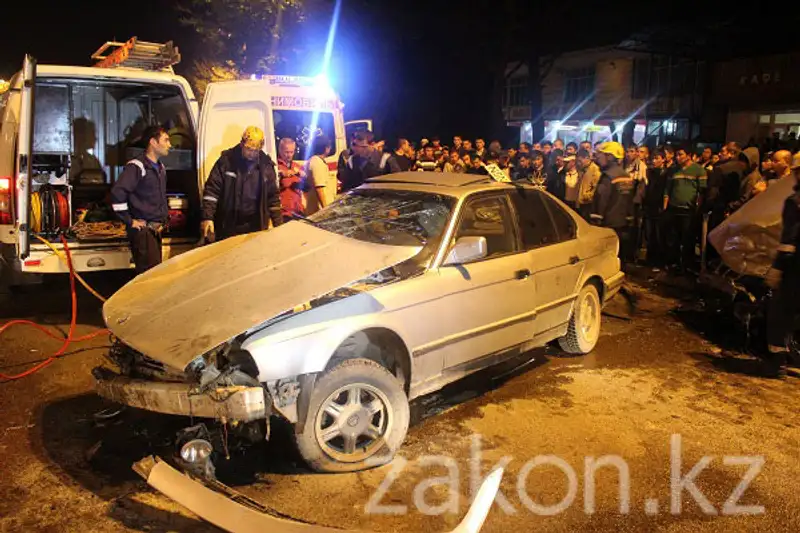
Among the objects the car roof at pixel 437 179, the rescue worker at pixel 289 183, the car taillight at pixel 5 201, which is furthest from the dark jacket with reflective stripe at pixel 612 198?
the car taillight at pixel 5 201

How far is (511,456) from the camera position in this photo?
167 inches

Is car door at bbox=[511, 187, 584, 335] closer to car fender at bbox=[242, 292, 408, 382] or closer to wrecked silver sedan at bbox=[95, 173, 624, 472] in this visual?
wrecked silver sedan at bbox=[95, 173, 624, 472]

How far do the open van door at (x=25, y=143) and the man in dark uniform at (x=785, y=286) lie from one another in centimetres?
655

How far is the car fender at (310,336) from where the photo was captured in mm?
3539

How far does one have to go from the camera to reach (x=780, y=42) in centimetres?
1991

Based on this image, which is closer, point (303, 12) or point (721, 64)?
point (303, 12)

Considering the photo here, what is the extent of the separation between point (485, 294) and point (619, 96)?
25236 mm

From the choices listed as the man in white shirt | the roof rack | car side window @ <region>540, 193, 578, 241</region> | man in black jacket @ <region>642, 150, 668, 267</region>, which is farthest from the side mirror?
man in black jacket @ <region>642, 150, 668, 267</region>

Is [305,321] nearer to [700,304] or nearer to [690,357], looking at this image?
[690,357]

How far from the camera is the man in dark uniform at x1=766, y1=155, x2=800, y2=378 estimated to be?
570 cm

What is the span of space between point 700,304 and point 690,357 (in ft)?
6.85

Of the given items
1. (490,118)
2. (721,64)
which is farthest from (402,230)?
(490,118)

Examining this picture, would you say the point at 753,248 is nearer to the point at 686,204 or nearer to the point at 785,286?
the point at 785,286

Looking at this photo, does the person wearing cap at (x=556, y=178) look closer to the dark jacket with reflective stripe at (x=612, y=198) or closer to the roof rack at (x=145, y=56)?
the dark jacket with reflective stripe at (x=612, y=198)
